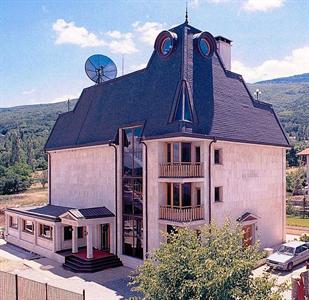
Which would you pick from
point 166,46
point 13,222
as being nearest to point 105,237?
point 13,222

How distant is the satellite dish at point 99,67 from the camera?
32.2 meters

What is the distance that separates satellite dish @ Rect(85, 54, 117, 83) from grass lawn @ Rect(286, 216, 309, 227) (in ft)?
74.3

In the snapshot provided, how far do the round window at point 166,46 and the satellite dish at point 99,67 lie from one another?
10.5 meters

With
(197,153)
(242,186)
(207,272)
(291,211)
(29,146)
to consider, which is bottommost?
(291,211)

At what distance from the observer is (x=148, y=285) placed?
432 inches

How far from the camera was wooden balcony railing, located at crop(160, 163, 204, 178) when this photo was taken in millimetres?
19922

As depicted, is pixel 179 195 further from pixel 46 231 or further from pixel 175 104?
pixel 46 231

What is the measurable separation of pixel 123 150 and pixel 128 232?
17.4ft

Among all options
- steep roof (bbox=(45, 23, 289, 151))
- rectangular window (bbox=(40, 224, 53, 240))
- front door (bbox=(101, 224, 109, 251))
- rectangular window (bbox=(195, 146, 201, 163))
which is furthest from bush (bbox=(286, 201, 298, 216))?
rectangular window (bbox=(40, 224, 53, 240))

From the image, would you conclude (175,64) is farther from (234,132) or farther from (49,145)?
(49,145)

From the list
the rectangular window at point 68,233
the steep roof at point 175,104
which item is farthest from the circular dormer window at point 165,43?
the rectangular window at point 68,233

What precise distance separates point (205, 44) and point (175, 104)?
211 inches

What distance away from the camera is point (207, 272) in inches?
400

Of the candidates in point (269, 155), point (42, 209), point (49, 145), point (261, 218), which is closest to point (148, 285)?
point (261, 218)
